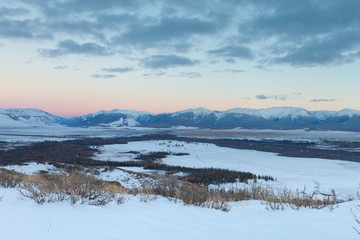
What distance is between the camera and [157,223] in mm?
4062

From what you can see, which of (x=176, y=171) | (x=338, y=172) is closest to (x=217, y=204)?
(x=176, y=171)

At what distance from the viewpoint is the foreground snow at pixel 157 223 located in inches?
134

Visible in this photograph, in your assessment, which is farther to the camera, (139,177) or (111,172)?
(111,172)

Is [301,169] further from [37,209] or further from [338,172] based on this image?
[37,209]

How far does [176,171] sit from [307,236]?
22.7 m

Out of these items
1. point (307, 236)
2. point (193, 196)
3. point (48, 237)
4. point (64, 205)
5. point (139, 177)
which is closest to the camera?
point (48, 237)

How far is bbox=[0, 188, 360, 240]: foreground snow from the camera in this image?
342cm

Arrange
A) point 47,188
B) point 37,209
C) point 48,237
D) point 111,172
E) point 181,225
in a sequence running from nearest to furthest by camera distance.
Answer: point 48,237, point 181,225, point 37,209, point 47,188, point 111,172

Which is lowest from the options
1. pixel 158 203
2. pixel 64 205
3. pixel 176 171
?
pixel 176 171

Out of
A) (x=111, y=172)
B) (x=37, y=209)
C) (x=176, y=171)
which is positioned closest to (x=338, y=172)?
(x=176, y=171)

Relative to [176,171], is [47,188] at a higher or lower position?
higher

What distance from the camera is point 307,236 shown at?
3555mm

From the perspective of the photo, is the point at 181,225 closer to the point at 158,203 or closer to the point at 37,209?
the point at 158,203

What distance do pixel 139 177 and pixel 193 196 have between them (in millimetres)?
14124
